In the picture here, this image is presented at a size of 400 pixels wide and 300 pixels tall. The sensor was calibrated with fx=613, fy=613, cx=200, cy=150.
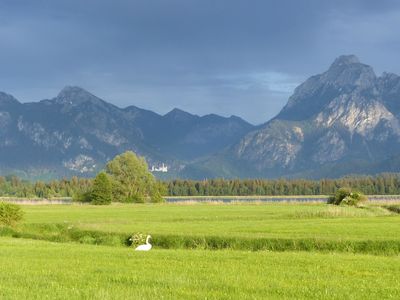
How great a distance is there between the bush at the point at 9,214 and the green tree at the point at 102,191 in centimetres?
6424

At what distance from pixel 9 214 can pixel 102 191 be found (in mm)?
65905

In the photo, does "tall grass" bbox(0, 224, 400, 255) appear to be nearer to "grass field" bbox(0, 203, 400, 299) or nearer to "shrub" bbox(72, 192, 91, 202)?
"grass field" bbox(0, 203, 400, 299)

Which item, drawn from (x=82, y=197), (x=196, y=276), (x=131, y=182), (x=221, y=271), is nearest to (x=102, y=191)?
(x=82, y=197)

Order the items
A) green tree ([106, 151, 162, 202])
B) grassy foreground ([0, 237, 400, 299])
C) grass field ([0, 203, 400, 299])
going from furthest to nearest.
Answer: green tree ([106, 151, 162, 202]) → grass field ([0, 203, 400, 299]) → grassy foreground ([0, 237, 400, 299])

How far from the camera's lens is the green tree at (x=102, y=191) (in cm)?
12312

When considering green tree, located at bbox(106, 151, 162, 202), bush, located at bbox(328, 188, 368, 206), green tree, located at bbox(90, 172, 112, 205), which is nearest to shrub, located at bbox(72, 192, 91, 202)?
green tree, located at bbox(106, 151, 162, 202)

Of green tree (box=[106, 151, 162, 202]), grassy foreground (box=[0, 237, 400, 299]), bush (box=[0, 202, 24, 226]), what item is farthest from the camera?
green tree (box=[106, 151, 162, 202])

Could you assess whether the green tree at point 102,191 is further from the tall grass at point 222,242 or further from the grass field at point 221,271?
the grass field at point 221,271

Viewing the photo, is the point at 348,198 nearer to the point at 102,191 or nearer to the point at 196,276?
the point at 102,191

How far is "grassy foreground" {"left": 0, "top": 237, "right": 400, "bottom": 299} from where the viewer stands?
17.3 meters

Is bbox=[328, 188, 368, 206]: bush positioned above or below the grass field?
above

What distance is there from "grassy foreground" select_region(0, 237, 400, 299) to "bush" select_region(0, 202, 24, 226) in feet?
94.9

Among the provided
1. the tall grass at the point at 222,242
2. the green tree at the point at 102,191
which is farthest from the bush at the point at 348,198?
the tall grass at the point at 222,242

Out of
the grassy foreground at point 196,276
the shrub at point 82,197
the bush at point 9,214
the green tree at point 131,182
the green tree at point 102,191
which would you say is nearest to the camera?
the grassy foreground at point 196,276
